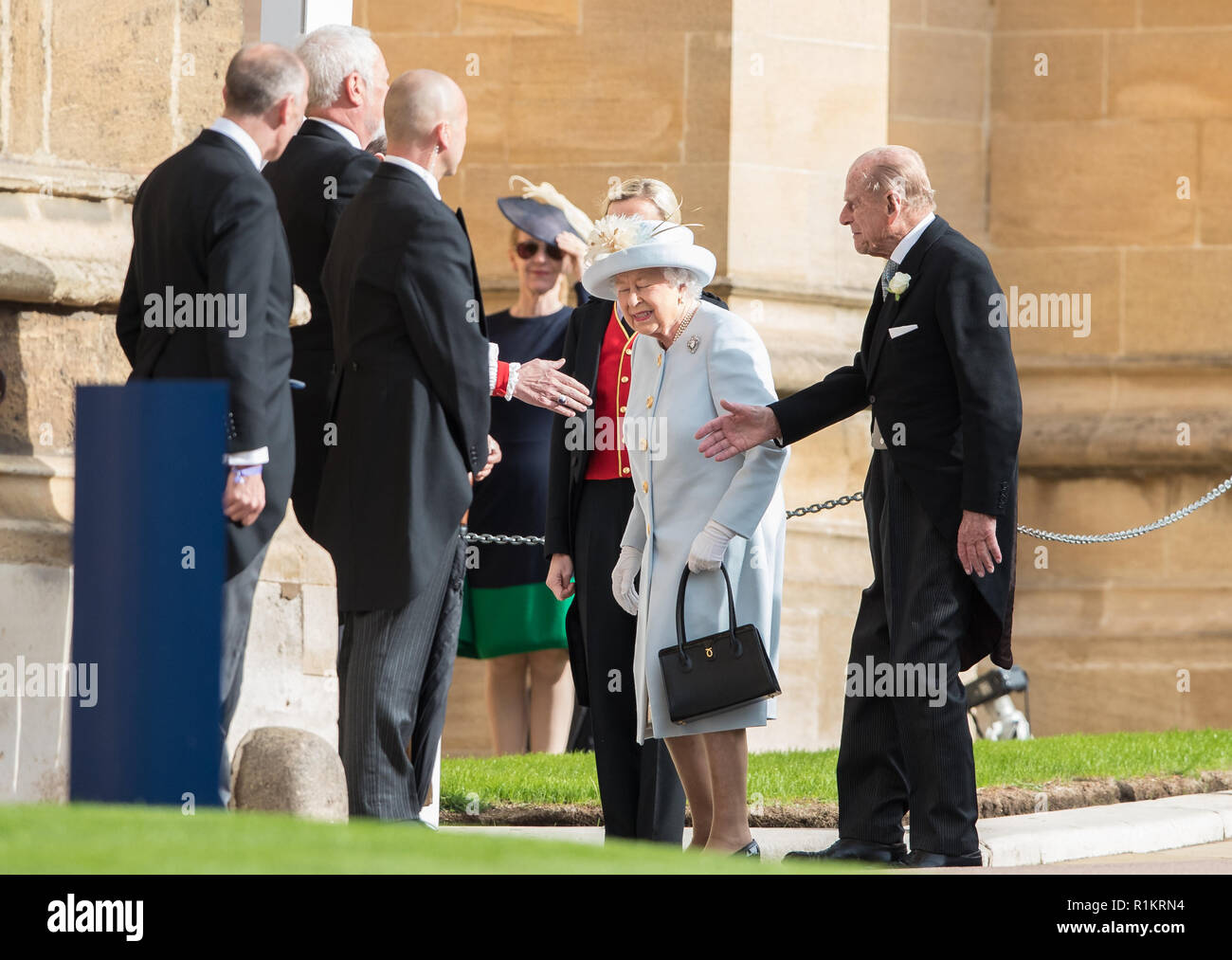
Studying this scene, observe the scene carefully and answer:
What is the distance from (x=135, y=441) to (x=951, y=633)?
2.50m

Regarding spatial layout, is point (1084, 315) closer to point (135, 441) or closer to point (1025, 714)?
point (1025, 714)

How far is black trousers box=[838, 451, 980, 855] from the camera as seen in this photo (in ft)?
18.1

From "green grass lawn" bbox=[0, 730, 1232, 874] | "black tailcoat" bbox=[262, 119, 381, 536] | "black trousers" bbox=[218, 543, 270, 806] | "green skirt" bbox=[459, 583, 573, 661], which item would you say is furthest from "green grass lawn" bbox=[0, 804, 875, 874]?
"green skirt" bbox=[459, 583, 573, 661]

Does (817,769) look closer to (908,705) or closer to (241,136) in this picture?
(908,705)

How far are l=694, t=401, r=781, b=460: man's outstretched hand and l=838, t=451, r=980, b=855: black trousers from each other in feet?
1.37

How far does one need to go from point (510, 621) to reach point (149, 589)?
4.57 metres

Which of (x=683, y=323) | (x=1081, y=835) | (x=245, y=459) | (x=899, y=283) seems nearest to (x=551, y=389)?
(x=683, y=323)

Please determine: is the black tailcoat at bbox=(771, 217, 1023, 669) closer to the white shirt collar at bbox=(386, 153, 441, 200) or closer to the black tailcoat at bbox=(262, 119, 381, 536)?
the white shirt collar at bbox=(386, 153, 441, 200)

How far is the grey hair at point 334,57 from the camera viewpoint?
229 inches

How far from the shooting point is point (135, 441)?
3.88m

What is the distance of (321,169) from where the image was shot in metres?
5.80

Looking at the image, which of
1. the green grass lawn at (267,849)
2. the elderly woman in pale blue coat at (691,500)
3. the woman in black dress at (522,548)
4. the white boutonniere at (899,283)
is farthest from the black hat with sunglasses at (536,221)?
the green grass lawn at (267,849)

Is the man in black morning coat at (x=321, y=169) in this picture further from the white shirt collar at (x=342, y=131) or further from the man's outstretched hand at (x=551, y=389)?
the man's outstretched hand at (x=551, y=389)

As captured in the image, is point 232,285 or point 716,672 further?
point 716,672
